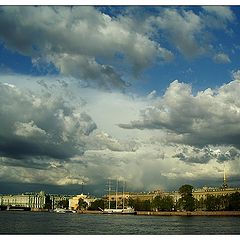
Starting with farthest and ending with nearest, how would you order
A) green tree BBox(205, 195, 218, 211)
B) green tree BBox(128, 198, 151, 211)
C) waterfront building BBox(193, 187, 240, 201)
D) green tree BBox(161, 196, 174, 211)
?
waterfront building BBox(193, 187, 240, 201), green tree BBox(128, 198, 151, 211), green tree BBox(161, 196, 174, 211), green tree BBox(205, 195, 218, 211)

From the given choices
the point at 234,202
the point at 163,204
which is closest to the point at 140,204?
the point at 163,204

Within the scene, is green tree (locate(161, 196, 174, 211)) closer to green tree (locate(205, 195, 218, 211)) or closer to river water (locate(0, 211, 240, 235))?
green tree (locate(205, 195, 218, 211))

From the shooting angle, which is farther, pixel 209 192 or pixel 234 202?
pixel 209 192

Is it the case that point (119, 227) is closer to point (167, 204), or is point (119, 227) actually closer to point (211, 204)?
point (211, 204)

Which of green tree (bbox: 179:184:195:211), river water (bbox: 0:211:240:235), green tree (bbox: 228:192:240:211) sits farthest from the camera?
green tree (bbox: 179:184:195:211)

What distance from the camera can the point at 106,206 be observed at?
1951 inches

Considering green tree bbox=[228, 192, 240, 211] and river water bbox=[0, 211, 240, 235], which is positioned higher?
green tree bbox=[228, 192, 240, 211]

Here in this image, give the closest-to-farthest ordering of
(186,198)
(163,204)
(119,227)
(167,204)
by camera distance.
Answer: (119,227) < (186,198) < (167,204) < (163,204)

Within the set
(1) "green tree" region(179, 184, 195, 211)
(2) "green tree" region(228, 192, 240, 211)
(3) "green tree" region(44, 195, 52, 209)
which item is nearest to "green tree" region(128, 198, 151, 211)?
(1) "green tree" region(179, 184, 195, 211)

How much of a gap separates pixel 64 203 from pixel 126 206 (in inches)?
744

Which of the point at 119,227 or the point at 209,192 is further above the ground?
the point at 209,192

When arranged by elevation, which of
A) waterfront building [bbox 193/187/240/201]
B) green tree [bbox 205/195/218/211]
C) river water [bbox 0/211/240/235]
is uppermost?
waterfront building [bbox 193/187/240/201]

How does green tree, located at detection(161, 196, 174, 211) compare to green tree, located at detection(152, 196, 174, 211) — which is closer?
green tree, located at detection(161, 196, 174, 211)
